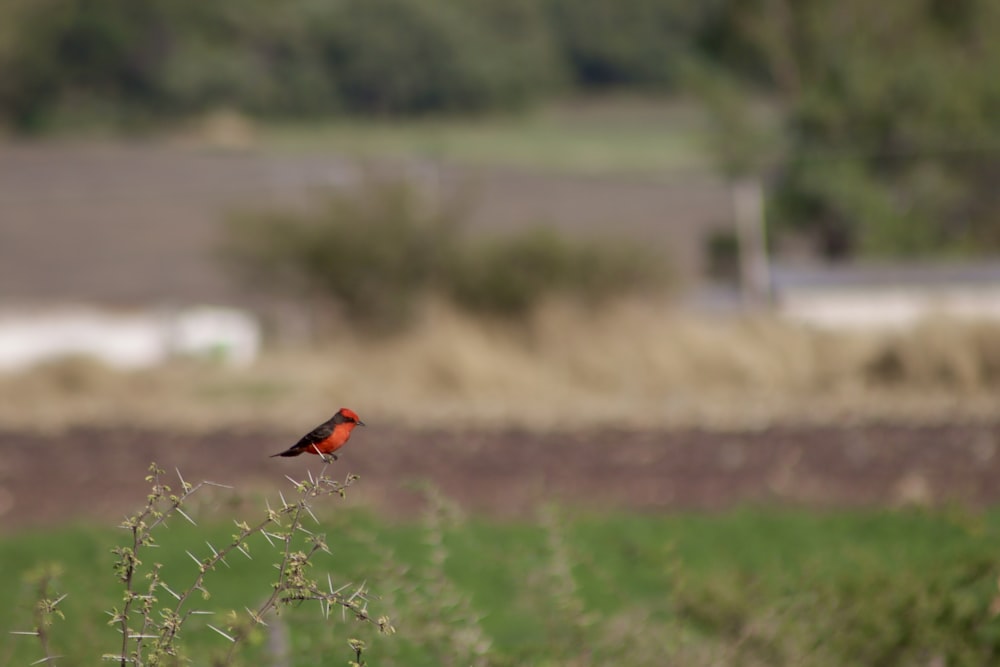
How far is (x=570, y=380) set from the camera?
1495 cm

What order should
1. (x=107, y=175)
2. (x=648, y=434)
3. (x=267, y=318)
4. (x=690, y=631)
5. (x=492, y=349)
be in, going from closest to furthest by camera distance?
1. (x=690, y=631)
2. (x=648, y=434)
3. (x=492, y=349)
4. (x=267, y=318)
5. (x=107, y=175)

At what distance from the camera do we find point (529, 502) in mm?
9586

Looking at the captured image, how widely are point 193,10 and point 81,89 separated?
4.53 m

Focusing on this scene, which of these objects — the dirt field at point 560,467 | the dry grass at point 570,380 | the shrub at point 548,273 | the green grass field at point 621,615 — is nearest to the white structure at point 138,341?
the dry grass at point 570,380

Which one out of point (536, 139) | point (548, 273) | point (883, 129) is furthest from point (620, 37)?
point (548, 273)

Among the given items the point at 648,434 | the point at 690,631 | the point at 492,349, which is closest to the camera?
the point at 690,631

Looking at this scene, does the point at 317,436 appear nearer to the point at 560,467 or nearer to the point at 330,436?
the point at 330,436

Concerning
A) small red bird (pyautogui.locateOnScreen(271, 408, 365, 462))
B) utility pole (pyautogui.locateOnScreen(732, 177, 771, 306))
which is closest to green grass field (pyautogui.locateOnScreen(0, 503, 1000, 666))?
small red bird (pyautogui.locateOnScreen(271, 408, 365, 462))

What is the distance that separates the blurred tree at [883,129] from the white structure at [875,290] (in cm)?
219

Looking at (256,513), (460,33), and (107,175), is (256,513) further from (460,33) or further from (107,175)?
(460,33)

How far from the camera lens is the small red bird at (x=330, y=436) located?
1.94m

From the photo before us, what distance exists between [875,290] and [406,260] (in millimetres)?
5692

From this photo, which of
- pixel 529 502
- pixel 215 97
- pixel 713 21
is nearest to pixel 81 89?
pixel 215 97

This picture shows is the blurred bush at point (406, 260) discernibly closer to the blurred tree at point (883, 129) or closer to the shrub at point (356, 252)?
the shrub at point (356, 252)
